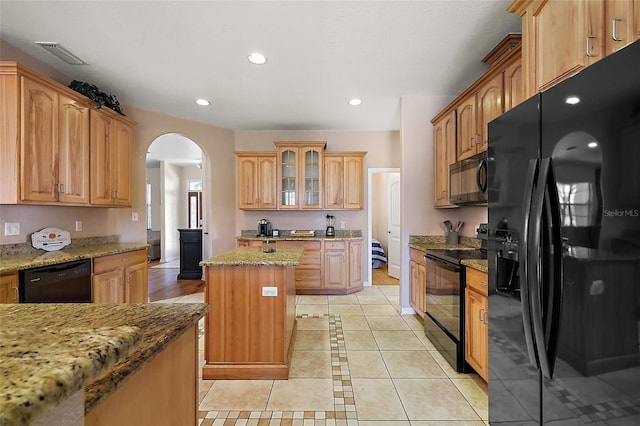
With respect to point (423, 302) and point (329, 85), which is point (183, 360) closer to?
point (423, 302)

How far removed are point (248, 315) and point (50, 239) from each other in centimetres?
215

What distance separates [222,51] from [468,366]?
3378mm

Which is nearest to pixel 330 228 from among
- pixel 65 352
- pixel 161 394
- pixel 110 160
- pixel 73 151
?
pixel 110 160

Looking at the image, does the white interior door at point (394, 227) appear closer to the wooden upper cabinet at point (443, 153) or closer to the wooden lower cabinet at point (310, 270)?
the wooden lower cabinet at point (310, 270)

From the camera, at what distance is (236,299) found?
216cm

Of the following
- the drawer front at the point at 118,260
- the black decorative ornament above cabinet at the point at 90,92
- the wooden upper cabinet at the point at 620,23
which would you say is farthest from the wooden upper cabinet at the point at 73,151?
the wooden upper cabinet at the point at 620,23

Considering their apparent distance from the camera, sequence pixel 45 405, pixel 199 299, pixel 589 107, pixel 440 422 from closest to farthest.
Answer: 1. pixel 45 405
2. pixel 589 107
3. pixel 440 422
4. pixel 199 299

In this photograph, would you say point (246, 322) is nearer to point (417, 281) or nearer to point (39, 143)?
point (417, 281)

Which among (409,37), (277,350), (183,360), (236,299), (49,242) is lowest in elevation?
(277,350)

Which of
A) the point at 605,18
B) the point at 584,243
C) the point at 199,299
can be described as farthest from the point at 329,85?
the point at 199,299

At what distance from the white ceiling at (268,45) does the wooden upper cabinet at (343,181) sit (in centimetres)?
110

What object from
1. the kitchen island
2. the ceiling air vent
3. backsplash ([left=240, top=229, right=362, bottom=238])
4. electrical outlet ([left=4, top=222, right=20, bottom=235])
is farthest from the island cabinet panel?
backsplash ([left=240, top=229, right=362, bottom=238])

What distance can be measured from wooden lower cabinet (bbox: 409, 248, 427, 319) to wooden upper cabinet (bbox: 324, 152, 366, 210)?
5.02 feet

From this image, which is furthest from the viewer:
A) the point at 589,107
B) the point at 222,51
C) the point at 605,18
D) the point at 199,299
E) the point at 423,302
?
the point at 199,299
